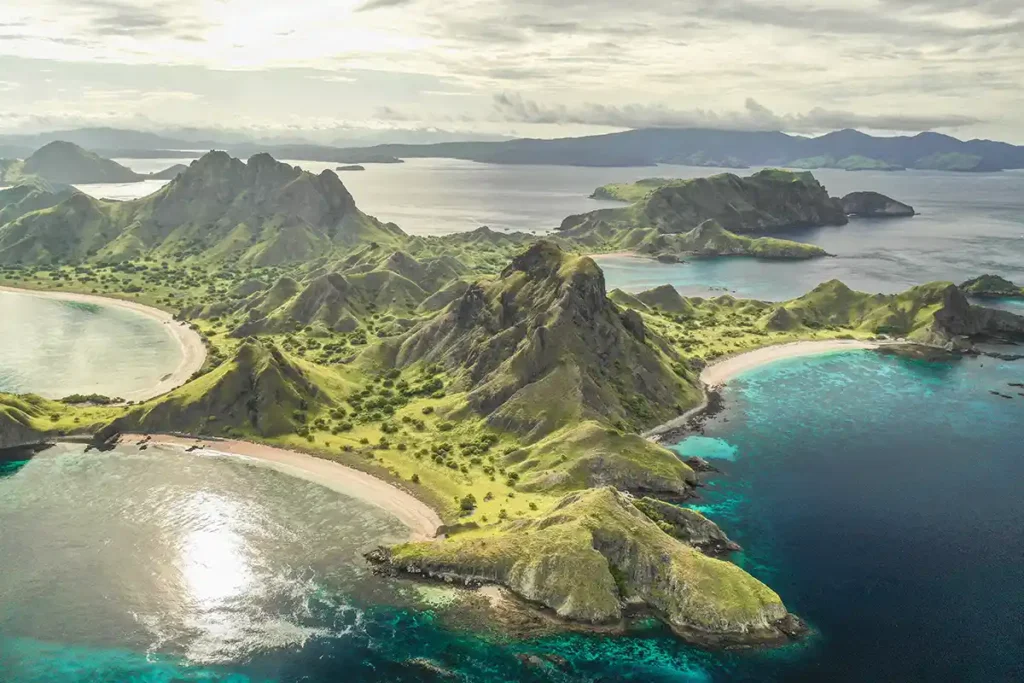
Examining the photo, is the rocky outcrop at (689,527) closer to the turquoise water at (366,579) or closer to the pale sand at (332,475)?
the turquoise water at (366,579)

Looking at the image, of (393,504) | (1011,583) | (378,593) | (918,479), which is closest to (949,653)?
(1011,583)

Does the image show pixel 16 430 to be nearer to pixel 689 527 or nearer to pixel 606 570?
pixel 606 570

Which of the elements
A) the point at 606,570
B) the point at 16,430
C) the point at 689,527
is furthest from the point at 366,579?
the point at 16,430

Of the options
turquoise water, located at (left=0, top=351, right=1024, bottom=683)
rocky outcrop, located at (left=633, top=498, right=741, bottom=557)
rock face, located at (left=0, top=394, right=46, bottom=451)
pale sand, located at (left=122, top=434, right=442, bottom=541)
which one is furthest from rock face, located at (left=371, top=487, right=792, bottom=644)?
rock face, located at (left=0, top=394, right=46, bottom=451)

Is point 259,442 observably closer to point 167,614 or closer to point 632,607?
point 167,614

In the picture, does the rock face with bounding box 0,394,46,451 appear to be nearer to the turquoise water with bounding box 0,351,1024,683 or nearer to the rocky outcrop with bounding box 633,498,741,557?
the turquoise water with bounding box 0,351,1024,683

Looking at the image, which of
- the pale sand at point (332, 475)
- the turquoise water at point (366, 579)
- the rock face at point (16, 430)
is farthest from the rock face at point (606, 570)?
the rock face at point (16, 430)
